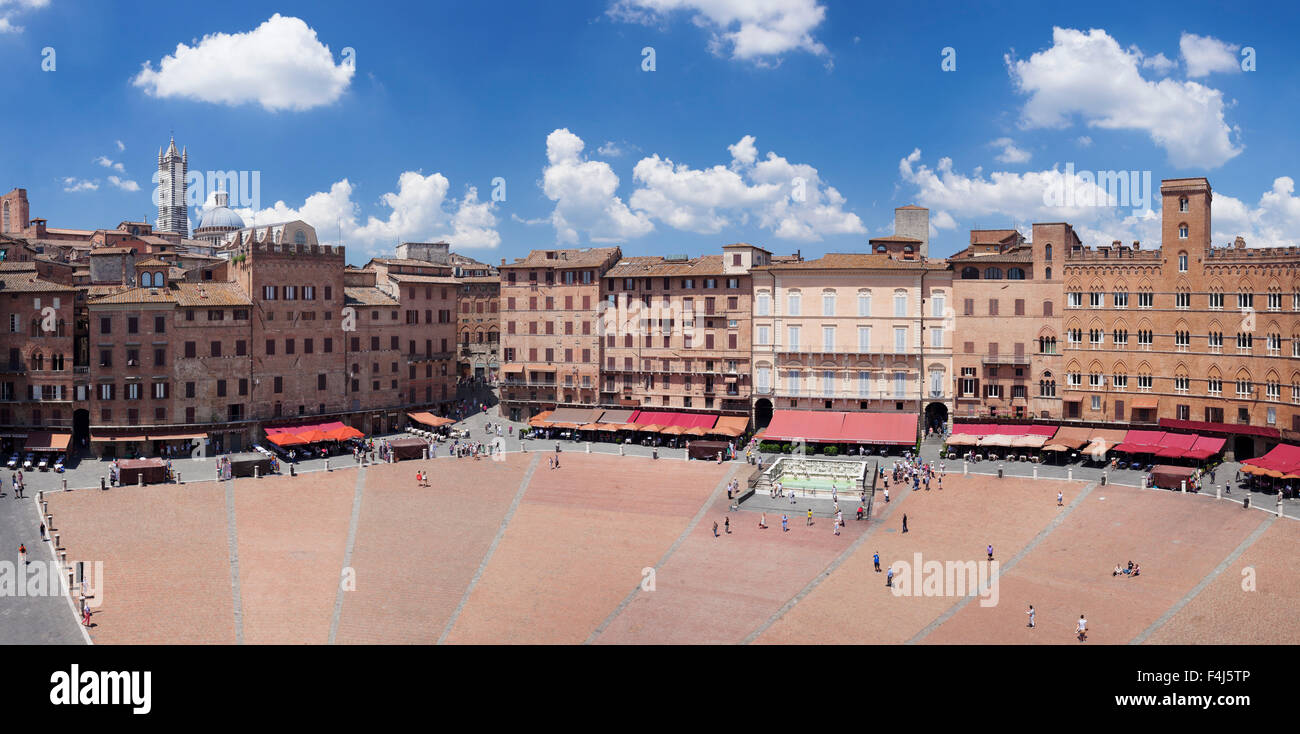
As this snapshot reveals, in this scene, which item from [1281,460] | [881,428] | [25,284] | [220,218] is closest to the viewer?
[1281,460]

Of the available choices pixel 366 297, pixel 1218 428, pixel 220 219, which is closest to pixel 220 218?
pixel 220 219

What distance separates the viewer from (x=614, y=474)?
63.6 meters

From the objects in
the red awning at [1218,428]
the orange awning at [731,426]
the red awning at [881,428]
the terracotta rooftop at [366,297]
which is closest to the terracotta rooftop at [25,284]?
the terracotta rooftop at [366,297]

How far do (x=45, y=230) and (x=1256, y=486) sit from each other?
127270 mm

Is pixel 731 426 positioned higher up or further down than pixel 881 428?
further down

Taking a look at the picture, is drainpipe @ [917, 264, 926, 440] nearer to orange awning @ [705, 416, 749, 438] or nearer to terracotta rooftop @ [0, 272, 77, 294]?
orange awning @ [705, 416, 749, 438]

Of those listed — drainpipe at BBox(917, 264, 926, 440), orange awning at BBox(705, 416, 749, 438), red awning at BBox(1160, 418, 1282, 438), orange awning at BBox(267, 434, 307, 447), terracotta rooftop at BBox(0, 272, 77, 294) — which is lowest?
orange awning at BBox(267, 434, 307, 447)

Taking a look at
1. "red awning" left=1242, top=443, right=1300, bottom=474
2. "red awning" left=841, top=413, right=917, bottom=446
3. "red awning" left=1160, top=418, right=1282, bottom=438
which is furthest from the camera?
"red awning" left=841, top=413, right=917, bottom=446

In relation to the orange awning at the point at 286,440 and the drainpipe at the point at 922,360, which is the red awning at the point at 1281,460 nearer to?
the drainpipe at the point at 922,360

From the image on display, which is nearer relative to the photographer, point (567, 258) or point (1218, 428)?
point (1218, 428)

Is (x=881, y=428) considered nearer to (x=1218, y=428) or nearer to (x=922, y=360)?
(x=922, y=360)

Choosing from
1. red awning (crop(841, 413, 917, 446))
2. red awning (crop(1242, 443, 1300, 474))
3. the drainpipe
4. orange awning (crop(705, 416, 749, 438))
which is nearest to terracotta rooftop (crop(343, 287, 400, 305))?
orange awning (crop(705, 416, 749, 438))

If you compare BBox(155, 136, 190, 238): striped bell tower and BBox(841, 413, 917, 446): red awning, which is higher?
BBox(155, 136, 190, 238): striped bell tower

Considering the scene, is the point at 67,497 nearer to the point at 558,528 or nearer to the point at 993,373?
the point at 558,528
